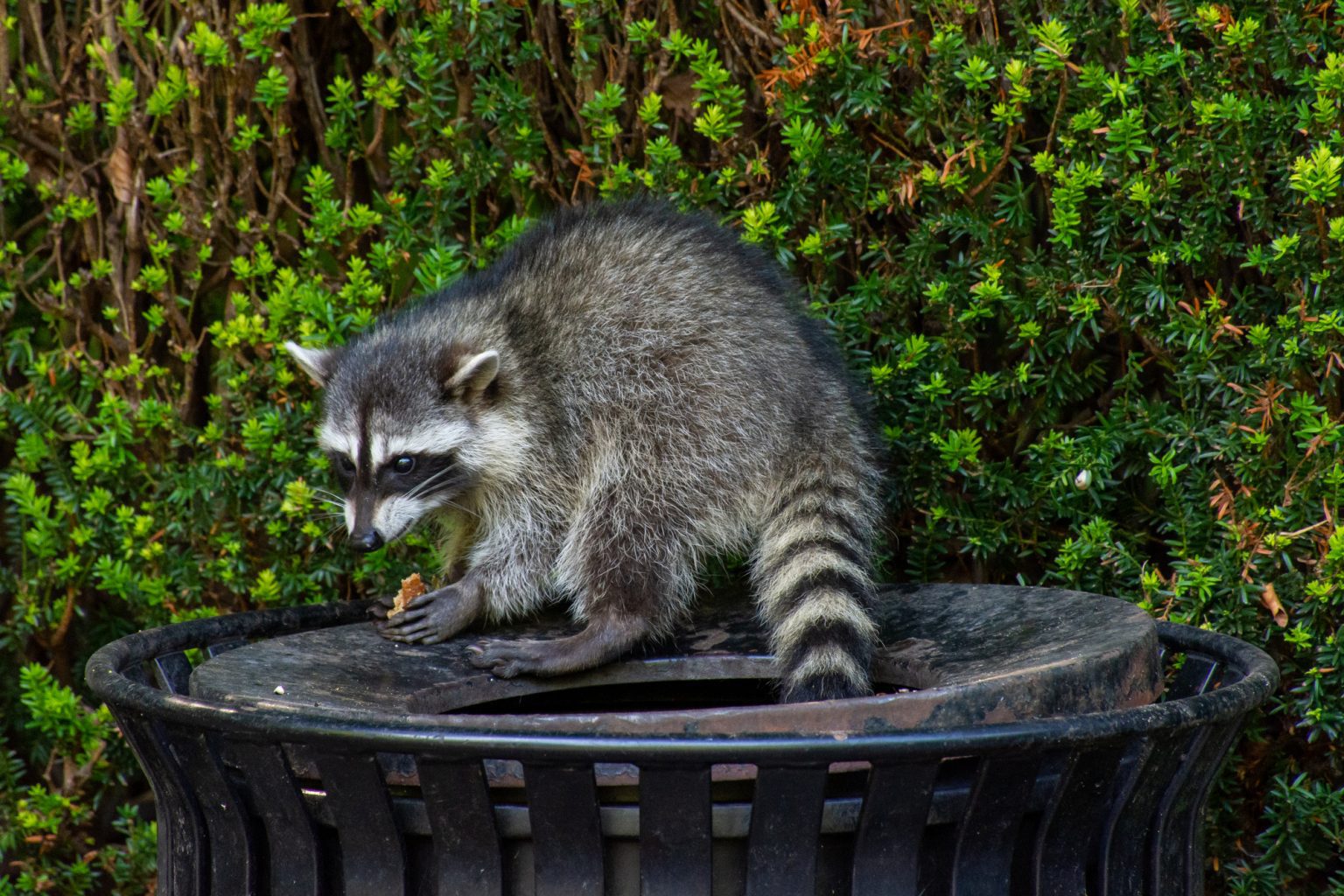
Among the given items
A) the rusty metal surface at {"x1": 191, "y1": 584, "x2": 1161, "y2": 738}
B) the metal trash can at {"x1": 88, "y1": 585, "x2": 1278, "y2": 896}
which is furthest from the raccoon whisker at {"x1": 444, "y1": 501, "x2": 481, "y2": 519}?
the metal trash can at {"x1": 88, "y1": 585, "x2": 1278, "y2": 896}

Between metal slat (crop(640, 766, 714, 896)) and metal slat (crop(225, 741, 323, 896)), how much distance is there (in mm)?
419

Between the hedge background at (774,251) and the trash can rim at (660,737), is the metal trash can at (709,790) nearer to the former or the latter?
the trash can rim at (660,737)

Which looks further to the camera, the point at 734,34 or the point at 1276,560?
the point at 734,34

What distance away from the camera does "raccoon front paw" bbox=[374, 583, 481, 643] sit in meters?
2.58

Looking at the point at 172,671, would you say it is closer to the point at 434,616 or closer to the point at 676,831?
the point at 434,616

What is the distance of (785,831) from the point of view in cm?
157

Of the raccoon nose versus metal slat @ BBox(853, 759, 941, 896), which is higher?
the raccoon nose

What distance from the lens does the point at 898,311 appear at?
2.93 meters

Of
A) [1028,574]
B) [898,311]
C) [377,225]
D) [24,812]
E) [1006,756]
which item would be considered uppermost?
[377,225]

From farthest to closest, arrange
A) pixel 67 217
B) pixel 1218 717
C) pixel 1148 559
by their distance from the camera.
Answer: pixel 67 217, pixel 1148 559, pixel 1218 717

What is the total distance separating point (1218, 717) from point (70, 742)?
3005 mm

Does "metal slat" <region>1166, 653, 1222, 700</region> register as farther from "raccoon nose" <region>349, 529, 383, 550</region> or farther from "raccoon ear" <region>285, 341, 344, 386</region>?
"raccoon ear" <region>285, 341, 344, 386</region>

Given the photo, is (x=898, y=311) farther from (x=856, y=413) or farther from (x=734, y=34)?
(x=734, y=34)

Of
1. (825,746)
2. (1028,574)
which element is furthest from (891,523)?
(825,746)
